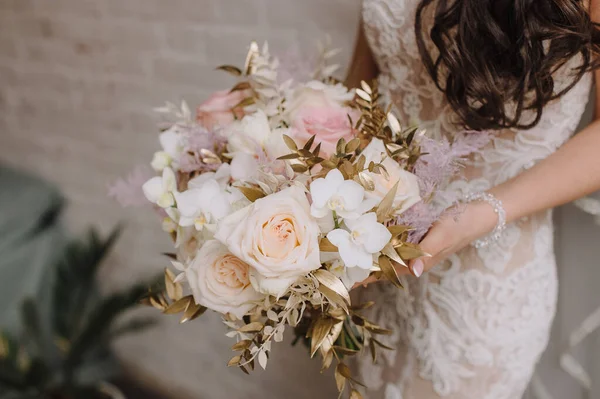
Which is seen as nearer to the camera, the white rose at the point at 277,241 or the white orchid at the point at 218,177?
the white rose at the point at 277,241

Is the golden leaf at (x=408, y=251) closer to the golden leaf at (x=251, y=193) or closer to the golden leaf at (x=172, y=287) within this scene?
the golden leaf at (x=251, y=193)

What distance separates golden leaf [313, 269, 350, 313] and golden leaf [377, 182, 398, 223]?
84 millimetres

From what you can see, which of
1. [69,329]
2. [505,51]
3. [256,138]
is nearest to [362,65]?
[505,51]

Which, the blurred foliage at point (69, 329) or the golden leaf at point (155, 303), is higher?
the golden leaf at point (155, 303)

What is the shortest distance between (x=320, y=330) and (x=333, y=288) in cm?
8

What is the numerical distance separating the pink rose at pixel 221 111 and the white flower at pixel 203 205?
0.57 feet

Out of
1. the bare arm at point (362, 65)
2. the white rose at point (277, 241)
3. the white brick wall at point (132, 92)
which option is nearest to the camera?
the white rose at point (277, 241)

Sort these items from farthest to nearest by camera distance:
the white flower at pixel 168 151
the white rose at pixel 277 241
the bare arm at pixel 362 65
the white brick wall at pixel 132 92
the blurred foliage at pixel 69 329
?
the blurred foliage at pixel 69 329 < the white brick wall at pixel 132 92 < the bare arm at pixel 362 65 < the white flower at pixel 168 151 < the white rose at pixel 277 241

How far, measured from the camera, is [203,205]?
0.66 meters

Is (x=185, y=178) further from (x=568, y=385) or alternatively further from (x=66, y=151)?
(x=66, y=151)

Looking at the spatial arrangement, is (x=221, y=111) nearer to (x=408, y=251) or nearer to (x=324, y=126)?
(x=324, y=126)

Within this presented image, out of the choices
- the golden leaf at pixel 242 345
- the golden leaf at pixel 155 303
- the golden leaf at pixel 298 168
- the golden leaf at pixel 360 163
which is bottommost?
the golden leaf at pixel 155 303

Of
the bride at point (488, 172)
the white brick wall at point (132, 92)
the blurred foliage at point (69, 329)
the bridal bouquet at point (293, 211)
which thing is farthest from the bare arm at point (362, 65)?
the blurred foliage at point (69, 329)

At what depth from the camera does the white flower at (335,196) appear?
601mm
